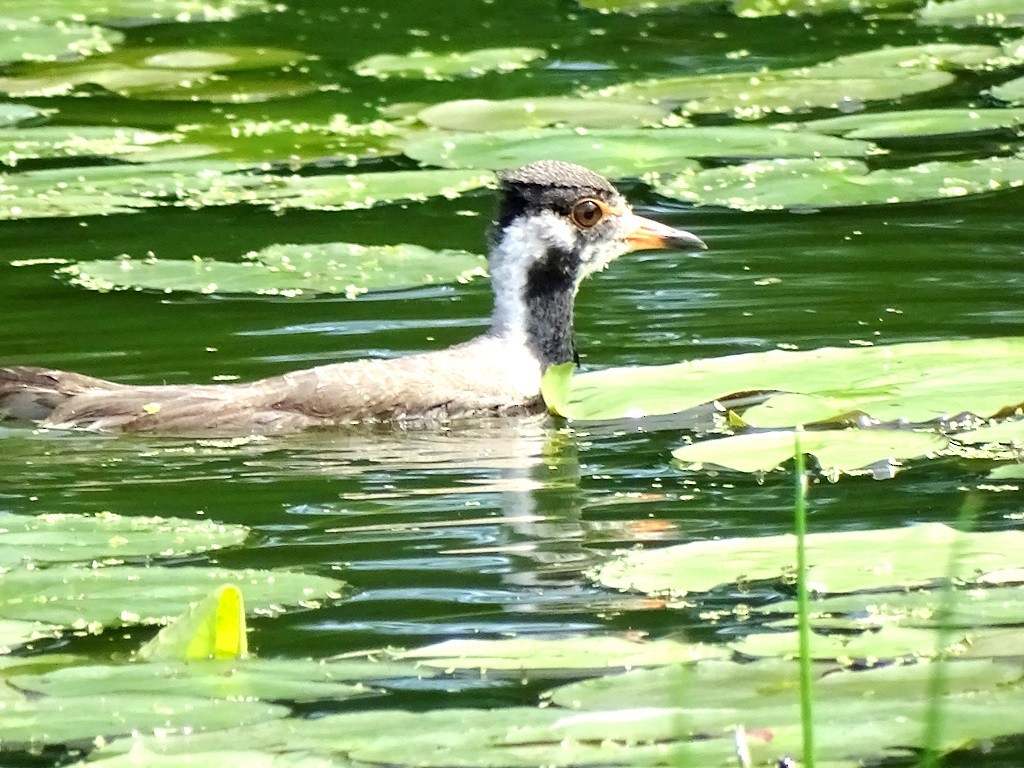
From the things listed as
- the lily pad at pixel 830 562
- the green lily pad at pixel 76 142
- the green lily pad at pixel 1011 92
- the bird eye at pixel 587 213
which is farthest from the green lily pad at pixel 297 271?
the lily pad at pixel 830 562

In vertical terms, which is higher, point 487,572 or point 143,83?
point 143,83

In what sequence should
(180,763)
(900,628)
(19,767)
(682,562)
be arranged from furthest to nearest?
(682,562)
(900,628)
(19,767)
(180,763)

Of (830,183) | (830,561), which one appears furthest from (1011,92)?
(830,561)

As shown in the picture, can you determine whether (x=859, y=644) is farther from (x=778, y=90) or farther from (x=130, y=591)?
(x=778, y=90)

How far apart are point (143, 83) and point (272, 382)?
6.45 m

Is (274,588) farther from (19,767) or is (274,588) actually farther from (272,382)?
(272,382)

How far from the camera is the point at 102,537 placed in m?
5.73

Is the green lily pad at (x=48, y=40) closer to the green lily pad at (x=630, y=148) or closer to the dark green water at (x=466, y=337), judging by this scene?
the dark green water at (x=466, y=337)

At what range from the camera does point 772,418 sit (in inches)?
255

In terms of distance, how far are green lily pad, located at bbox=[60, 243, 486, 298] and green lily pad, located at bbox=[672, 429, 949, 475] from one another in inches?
122

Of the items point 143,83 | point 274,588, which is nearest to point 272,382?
point 274,588

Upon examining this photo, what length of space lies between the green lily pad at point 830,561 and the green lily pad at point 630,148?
5.36 meters

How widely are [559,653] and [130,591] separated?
115cm

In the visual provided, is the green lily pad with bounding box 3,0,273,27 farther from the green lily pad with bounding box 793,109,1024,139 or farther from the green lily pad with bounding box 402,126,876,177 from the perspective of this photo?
the green lily pad with bounding box 793,109,1024,139
